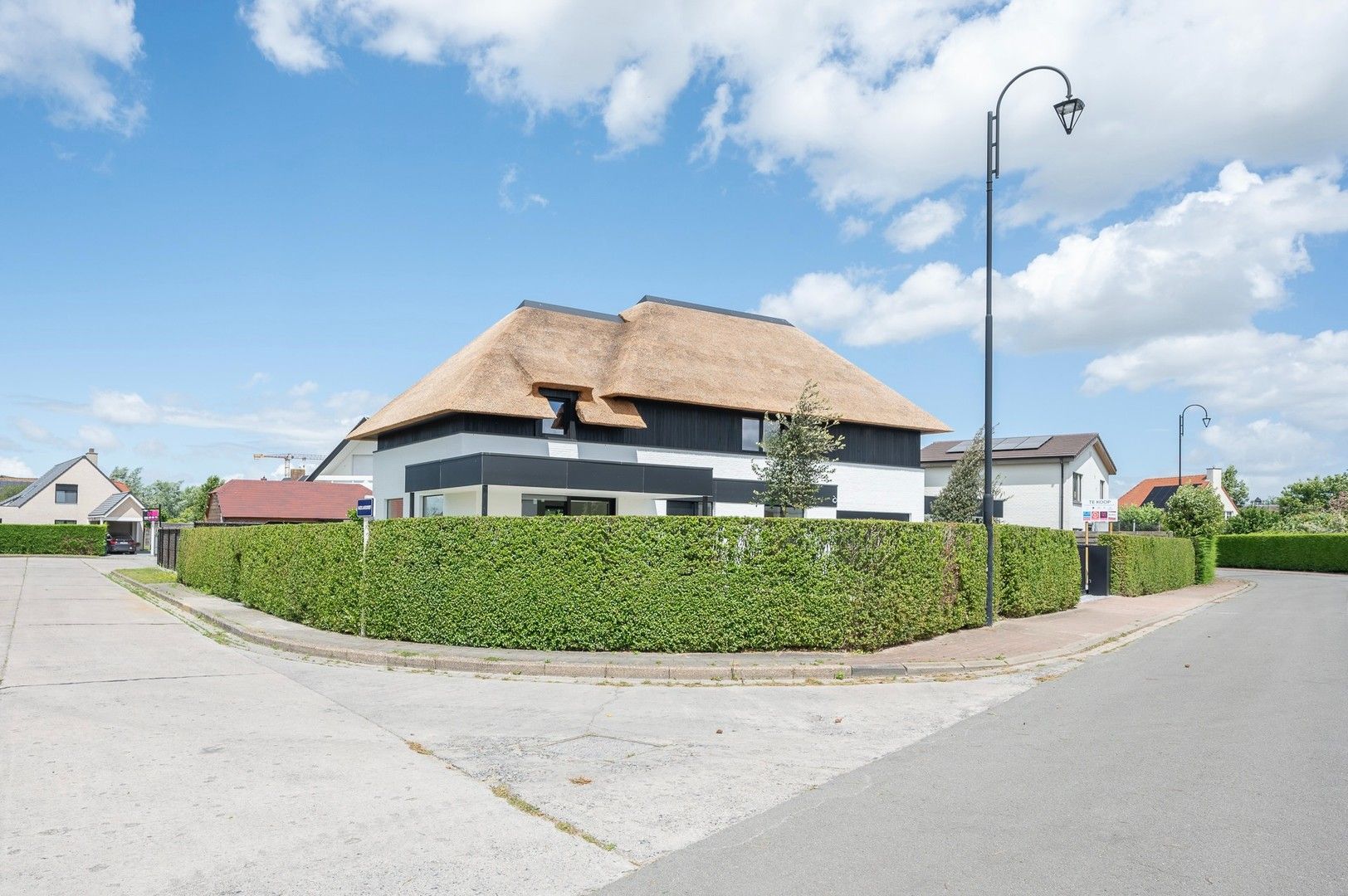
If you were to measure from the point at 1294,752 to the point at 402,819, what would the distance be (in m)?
7.14

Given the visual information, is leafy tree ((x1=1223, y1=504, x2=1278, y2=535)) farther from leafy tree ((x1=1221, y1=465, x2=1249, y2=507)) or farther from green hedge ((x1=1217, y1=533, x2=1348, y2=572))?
leafy tree ((x1=1221, y1=465, x2=1249, y2=507))

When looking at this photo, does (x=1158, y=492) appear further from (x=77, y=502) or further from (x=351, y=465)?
(x=77, y=502)

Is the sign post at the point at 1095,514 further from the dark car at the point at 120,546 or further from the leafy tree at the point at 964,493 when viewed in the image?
the dark car at the point at 120,546

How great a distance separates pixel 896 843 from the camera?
533 cm

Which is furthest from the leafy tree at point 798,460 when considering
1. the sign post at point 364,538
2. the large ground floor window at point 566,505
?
the sign post at point 364,538

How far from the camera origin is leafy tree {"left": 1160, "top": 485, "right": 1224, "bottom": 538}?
127ft

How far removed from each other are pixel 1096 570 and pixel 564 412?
17.4 metres

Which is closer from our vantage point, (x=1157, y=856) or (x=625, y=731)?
(x=1157, y=856)

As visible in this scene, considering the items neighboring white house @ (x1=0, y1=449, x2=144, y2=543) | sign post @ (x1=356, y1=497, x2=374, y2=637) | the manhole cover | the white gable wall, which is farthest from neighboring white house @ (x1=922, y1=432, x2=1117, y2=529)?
the white gable wall

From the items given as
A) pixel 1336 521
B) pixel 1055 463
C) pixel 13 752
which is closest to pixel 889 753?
pixel 13 752

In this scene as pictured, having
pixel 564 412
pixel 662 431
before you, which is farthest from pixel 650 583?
pixel 662 431

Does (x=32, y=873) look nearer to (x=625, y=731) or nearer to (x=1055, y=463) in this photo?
(x=625, y=731)

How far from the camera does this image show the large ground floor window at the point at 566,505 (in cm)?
2603

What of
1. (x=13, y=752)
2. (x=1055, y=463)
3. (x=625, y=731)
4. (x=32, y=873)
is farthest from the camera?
Result: (x=1055, y=463)
